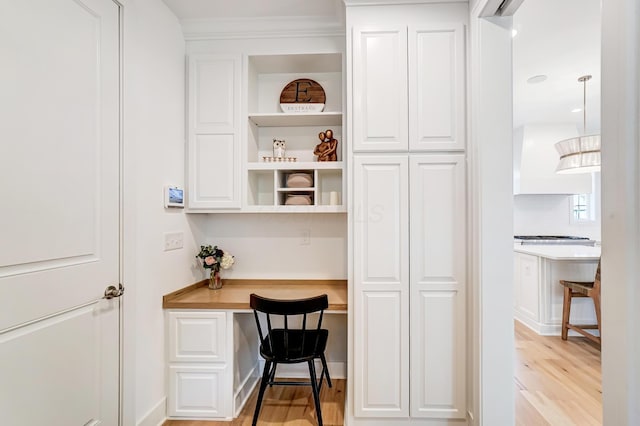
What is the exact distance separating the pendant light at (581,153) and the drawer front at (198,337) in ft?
12.5

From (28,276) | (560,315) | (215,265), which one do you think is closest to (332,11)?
(215,265)

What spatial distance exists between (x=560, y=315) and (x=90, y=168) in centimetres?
442

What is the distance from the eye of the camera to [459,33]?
6.21ft

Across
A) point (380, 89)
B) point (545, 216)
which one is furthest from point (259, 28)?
point (545, 216)

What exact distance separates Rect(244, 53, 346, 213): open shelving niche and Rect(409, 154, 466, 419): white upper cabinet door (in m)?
0.60

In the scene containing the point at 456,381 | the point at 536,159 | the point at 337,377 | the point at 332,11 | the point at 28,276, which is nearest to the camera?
the point at 28,276

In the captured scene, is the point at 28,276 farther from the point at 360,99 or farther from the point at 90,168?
the point at 360,99

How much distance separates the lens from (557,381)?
256cm

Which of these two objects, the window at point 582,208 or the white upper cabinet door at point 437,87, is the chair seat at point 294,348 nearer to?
the white upper cabinet door at point 437,87

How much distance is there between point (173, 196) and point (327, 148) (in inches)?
44.2

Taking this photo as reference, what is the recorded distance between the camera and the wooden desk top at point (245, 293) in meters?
2.02

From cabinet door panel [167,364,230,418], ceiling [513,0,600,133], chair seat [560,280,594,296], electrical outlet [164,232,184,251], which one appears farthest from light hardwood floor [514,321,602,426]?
ceiling [513,0,600,133]

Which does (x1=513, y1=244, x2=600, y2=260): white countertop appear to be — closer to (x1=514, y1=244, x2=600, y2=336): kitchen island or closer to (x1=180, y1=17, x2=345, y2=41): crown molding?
(x1=514, y1=244, x2=600, y2=336): kitchen island

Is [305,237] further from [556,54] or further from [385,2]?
[556,54]
